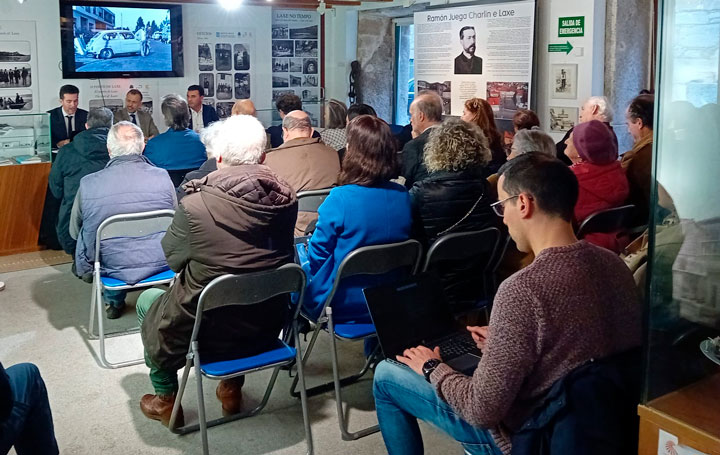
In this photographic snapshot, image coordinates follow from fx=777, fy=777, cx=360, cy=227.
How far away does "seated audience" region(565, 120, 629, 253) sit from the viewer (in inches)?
157

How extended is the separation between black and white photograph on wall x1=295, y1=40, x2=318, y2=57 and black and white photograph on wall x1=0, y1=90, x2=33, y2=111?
3204mm

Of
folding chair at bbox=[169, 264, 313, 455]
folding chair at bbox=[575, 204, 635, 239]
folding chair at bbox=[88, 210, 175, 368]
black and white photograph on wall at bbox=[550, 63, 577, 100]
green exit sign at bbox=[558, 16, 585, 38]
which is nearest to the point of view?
folding chair at bbox=[169, 264, 313, 455]

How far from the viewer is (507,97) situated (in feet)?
23.9

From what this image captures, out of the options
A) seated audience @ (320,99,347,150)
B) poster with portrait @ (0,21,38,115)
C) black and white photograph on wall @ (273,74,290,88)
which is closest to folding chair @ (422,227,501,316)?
seated audience @ (320,99,347,150)

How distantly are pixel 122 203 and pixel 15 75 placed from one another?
4.16 meters

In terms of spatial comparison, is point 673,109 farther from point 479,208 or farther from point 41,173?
point 41,173

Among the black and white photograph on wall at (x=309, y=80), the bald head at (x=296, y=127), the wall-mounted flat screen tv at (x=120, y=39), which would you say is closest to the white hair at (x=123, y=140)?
the bald head at (x=296, y=127)

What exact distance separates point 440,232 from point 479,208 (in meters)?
0.23

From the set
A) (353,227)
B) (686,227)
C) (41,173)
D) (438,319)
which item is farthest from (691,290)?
(41,173)

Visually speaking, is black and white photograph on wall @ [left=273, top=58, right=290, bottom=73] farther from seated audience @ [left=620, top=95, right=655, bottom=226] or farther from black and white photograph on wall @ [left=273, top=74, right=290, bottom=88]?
seated audience @ [left=620, top=95, right=655, bottom=226]

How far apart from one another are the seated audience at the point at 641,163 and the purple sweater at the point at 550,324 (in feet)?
7.03

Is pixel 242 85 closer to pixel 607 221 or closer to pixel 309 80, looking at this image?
pixel 309 80

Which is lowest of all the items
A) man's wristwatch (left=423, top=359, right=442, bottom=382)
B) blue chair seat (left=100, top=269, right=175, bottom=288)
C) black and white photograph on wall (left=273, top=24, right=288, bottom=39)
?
blue chair seat (left=100, top=269, right=175, bottom=288)

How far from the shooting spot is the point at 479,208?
3.64 metres
